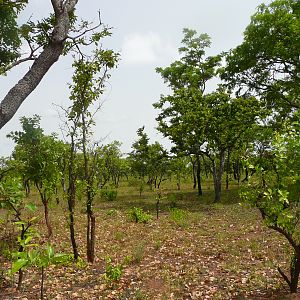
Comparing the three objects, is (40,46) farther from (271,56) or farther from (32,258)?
(271,56)

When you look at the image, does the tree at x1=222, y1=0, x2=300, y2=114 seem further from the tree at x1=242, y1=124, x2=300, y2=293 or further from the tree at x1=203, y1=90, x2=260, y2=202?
the tree at x1=242, y1=124, x2=300, y2=293

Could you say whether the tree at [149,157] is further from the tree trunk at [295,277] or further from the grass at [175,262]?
the tree trunk at [295,277]

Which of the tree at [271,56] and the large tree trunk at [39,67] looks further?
the tree at [271,56]

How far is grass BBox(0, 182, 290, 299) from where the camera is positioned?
8.62 meters

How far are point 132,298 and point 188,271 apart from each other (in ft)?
8.76

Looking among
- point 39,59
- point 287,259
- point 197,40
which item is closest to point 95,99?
point 39,59

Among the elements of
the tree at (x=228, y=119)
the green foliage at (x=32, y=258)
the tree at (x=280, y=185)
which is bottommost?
the green foliage at (x=32, y=258)

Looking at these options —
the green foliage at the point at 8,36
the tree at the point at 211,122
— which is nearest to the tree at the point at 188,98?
the tree at the point at 211,122

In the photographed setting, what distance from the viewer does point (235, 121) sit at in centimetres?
2661

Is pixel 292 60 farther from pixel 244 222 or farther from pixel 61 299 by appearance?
pixel 61 299

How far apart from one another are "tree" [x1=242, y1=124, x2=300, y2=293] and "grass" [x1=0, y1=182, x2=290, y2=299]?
2.05 metres

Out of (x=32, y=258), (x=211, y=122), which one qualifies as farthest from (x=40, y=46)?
(x=211, y=122)

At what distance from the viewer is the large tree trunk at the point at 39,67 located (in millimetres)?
4996

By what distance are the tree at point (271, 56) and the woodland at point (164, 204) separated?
77 mm
